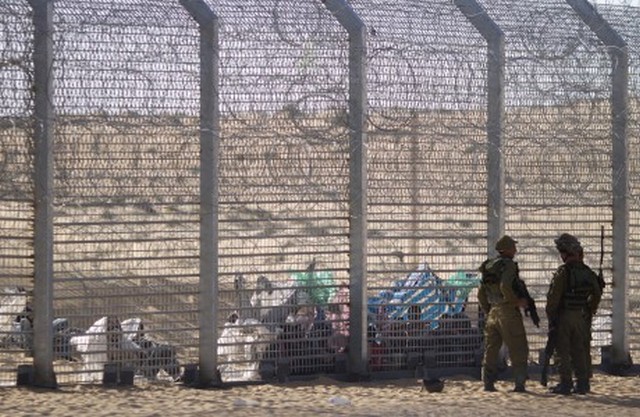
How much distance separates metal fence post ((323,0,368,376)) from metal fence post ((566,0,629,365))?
2.25m

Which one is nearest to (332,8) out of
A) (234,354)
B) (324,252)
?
(324,252)

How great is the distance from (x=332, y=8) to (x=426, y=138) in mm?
1345

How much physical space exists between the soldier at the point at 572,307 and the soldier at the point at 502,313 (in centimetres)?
28

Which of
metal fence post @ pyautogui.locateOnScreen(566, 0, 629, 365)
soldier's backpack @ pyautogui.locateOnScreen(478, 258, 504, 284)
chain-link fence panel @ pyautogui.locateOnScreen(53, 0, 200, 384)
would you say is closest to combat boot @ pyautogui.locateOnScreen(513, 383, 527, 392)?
soldier's backpack @ pyautogui.locateOnScreen(478, 258, 504, 284)

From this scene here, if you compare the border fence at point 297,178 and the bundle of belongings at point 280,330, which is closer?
the border fence at point 297,178

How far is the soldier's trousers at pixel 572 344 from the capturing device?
36.2 feet

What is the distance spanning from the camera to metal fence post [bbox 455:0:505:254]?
1192 centimetres

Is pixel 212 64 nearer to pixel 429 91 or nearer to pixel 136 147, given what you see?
pixel 136 147

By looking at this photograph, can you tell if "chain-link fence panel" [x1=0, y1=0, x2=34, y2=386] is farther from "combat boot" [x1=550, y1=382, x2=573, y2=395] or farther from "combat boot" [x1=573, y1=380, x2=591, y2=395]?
"combat boot" [x1=573, y1=380, x2=591, y2=395]

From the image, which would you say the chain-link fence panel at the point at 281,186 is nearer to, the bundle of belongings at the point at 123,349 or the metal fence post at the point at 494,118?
the bundle of belongings at the point at 123,349

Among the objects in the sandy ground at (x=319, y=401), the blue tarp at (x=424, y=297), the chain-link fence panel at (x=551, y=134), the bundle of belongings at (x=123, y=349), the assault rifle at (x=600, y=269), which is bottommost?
the sandy ground at (x=319, y=401)

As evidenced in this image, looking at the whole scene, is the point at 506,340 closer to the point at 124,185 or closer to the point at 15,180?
the point at 124,185

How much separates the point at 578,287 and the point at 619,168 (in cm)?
184

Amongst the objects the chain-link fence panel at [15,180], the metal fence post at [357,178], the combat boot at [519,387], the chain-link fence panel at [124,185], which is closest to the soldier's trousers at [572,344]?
the combat boot at [519,387]
